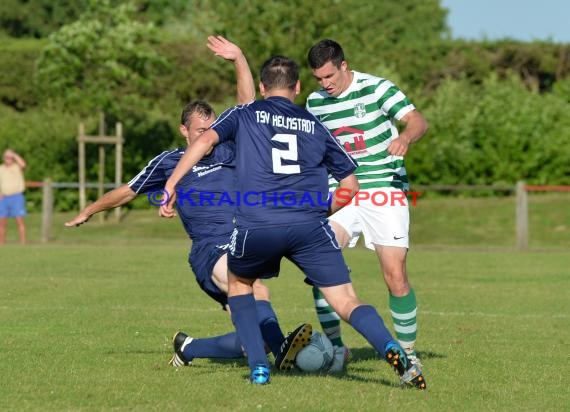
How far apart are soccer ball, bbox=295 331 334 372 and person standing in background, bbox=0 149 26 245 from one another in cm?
1835

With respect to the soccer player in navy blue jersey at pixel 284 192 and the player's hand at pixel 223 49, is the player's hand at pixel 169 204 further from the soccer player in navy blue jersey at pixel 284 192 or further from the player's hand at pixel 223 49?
the player's hand at pixel 223 49

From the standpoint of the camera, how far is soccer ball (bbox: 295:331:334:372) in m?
8.05

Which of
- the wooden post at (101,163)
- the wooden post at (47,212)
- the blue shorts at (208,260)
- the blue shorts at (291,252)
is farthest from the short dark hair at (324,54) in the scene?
the wooden post at (101,163)

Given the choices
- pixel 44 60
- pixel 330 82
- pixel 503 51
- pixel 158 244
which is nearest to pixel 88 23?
pixel 44 60

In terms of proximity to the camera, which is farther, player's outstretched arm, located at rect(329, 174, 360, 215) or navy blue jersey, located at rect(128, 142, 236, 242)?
navy blue jersey, located at rect(128, 142, 236, 242)

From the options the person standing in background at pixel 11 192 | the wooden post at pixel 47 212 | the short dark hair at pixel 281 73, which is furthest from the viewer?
the wooden post at pixel 47 212

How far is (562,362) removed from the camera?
8977mm

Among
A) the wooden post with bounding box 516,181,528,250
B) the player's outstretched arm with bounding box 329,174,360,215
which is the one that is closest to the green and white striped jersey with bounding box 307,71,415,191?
the player's outstretched arm with bounding box 329,174,360,215

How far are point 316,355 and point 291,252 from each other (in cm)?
124

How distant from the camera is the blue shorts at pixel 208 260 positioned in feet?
26.6

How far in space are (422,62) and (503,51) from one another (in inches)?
138

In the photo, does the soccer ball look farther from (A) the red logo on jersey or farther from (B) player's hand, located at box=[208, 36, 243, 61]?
(B) player's hand, located at box=[208, 36, 243, 61]

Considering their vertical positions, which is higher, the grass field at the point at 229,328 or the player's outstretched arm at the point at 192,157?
the player's outstretched arm at the point at 192,157

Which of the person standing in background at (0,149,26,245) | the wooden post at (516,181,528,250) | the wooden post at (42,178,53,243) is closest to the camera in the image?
the wooden post at (516,181,528,250)
